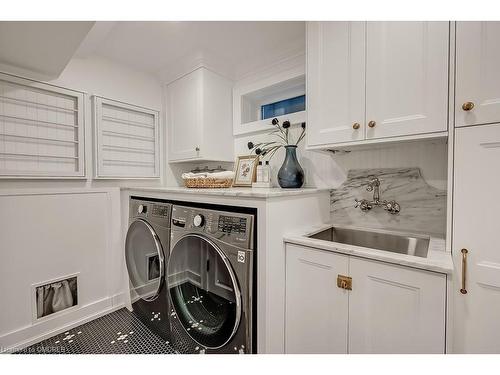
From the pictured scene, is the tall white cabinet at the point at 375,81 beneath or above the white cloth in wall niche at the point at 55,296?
above

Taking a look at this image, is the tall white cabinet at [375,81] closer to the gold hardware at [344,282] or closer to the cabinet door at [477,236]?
the cabinet door at [477,236]

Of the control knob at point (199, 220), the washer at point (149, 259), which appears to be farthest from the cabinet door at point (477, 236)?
the washer at point (149, 259)

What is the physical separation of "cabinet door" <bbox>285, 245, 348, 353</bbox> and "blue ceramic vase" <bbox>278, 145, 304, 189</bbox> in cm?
59

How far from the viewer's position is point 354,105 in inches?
49.7

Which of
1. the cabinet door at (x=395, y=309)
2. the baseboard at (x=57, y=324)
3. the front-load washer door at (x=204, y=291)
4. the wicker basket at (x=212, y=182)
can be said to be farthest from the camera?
the wicker basket at (x=212, y=182)

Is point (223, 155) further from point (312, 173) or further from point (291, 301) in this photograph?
point (291, 301)

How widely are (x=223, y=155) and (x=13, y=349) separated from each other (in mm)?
2077

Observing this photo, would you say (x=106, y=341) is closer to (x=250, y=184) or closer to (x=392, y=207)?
(x=250, y=184)

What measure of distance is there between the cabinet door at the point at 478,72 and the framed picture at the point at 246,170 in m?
1.31

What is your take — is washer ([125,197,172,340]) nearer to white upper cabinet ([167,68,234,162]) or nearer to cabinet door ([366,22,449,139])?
white upper cabinet ([167,68,234,162])

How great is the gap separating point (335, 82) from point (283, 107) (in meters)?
0.76

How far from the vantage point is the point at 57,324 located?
1.79 meters

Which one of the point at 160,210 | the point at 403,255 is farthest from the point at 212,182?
the point at 403,255

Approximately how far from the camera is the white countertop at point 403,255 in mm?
874
